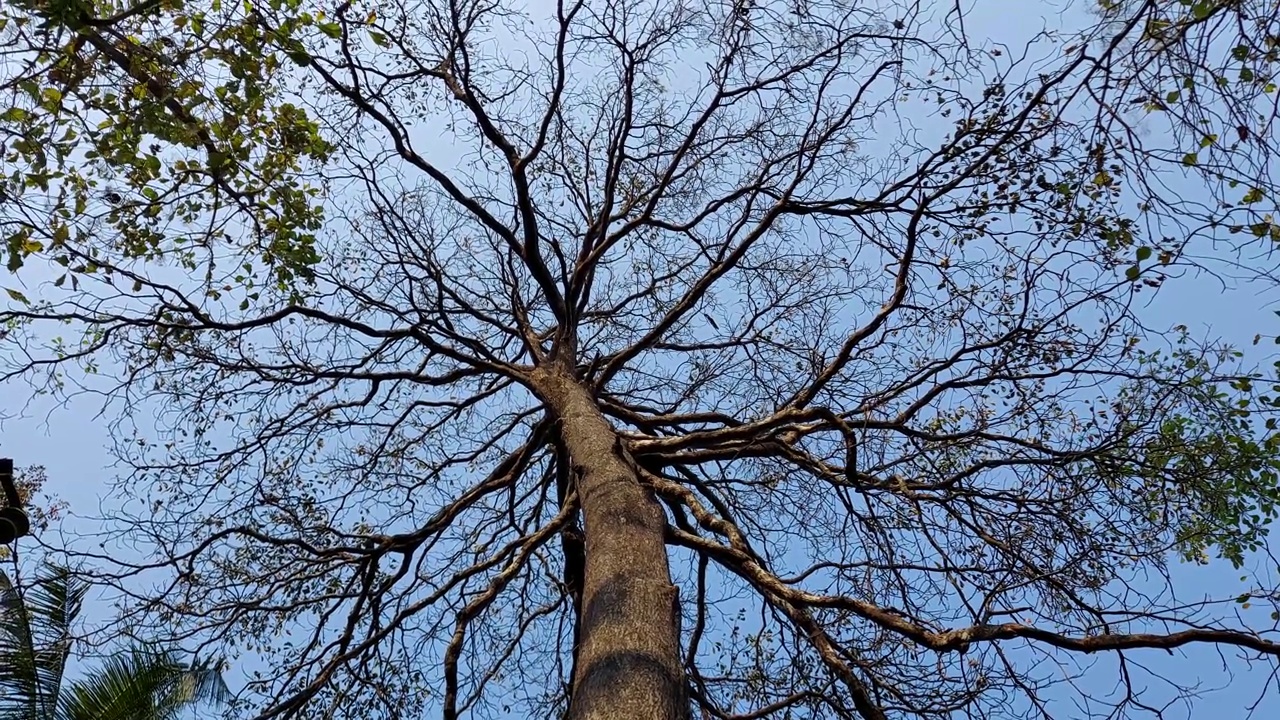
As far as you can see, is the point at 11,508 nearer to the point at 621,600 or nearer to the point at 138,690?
the point at 138,690

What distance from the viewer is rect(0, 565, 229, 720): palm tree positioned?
4340 mm

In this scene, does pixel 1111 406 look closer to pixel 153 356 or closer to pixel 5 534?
pixel 153 356

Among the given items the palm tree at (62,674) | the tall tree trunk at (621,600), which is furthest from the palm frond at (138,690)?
the tall tree trunk at (621,600)

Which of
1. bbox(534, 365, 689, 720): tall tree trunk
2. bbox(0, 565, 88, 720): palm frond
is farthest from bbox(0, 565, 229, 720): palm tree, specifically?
bbox(534, 365, 689, 720): tall tree trunk

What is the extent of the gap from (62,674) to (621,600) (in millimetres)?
3366

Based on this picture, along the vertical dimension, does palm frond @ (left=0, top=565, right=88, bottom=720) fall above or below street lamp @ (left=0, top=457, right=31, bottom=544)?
below

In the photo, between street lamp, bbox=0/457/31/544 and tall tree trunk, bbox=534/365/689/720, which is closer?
tall tree trunk, bbox=534/365/689/720

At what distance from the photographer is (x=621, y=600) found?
10.6ft

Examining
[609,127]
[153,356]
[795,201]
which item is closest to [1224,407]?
[795,201]

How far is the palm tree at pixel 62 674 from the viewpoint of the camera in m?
4.34

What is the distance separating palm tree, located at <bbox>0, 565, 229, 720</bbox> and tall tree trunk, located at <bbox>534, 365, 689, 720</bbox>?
8.76 ft

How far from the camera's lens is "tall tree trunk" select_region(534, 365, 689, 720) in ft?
8.95

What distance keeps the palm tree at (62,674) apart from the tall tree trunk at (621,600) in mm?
2669

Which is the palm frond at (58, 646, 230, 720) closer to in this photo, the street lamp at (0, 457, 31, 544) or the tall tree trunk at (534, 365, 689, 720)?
the street lamp at (0, 457, 31, 544)
